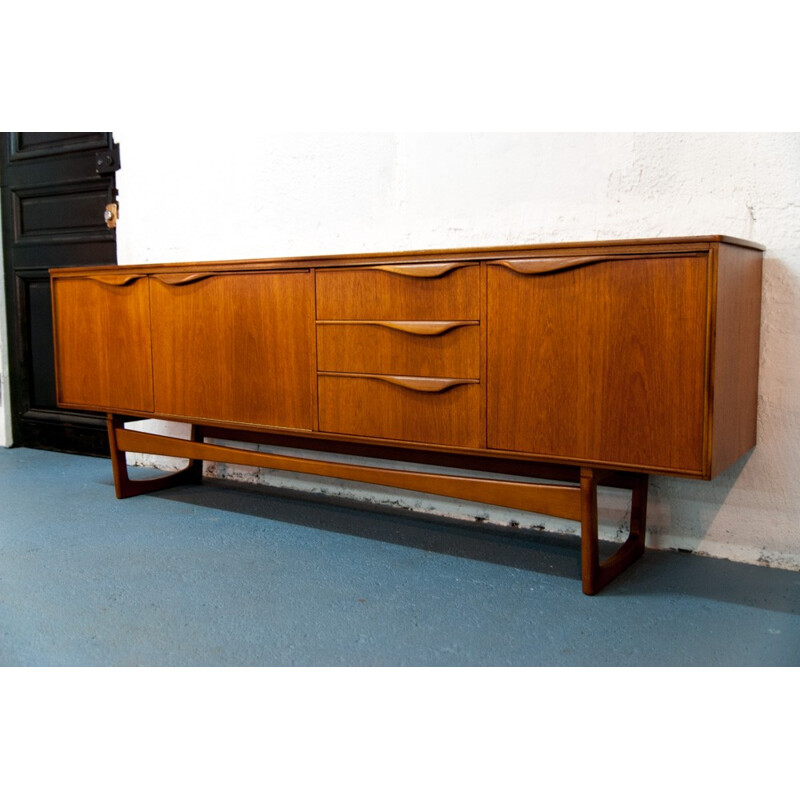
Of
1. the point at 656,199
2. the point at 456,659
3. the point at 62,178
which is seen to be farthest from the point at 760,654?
the point at 62,178

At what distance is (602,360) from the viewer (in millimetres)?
1778

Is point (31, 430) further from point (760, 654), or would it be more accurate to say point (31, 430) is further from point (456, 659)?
point (760, 654)

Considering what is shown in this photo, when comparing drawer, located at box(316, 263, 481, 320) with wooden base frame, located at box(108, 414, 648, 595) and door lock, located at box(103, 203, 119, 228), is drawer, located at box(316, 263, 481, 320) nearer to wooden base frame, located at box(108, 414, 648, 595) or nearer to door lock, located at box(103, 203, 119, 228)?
wooden base frame, located at box(108, 414, 648, 595)

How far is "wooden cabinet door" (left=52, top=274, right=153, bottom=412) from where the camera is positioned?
2.63 meters

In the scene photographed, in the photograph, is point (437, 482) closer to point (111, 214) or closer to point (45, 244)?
point (111, 214)

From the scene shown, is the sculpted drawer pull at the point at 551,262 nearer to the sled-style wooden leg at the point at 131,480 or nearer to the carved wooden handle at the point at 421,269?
the carved wooden handle at the point at 421,269

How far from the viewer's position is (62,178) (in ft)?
11.7

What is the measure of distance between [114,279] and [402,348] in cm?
121

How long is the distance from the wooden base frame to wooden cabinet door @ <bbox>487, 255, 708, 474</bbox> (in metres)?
0.12

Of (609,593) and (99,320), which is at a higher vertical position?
(99,320)

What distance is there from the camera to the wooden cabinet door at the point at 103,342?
8.62 feet

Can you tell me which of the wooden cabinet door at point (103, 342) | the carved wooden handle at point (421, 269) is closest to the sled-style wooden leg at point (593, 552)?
the carved wooden handle at point (421, 269)
